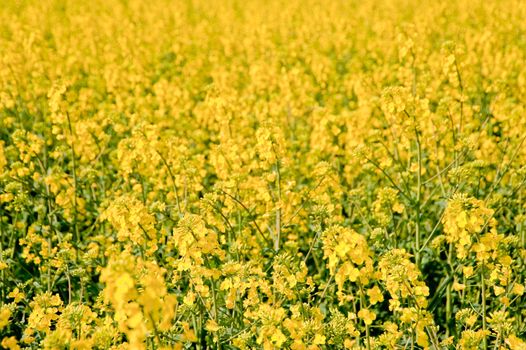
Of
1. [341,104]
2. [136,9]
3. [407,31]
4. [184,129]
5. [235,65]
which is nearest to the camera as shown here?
[407,31]

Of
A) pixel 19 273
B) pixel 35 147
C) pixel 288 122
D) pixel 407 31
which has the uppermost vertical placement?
pixel 407 31

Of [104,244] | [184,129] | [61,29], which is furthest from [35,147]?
[61,29]

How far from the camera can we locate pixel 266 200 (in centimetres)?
394

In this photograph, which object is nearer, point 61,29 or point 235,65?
point 235,65

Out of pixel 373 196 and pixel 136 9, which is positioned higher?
pixel 136 9

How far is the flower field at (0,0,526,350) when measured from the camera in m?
2.73

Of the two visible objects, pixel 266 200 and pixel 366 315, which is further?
pixel 266 200

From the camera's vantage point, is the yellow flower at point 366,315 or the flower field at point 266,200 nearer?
the yellow flower at point 366,315

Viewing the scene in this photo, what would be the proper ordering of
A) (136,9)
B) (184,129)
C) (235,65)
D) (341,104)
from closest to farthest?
(184,129), (341,104), (235,65), (136,9)

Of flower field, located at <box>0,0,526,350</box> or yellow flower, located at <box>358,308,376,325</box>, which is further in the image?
flower field, located at <box>0,0,526,350</box>

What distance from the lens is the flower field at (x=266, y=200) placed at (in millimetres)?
2730

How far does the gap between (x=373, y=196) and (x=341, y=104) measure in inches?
97.6

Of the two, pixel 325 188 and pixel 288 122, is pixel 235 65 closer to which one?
pixel 288 122

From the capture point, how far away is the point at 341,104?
22.9 feet
